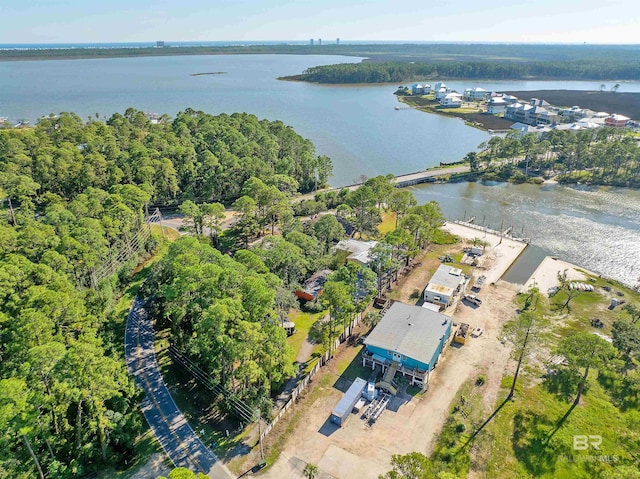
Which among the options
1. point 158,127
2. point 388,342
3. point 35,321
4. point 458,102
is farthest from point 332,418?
point 458,102

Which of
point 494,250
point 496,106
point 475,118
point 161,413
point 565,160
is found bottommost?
point 161,413

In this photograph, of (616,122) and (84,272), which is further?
(616,122)

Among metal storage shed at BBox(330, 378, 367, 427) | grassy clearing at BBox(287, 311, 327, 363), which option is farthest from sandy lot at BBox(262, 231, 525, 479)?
grassy clearing at BBox(287, 311, 327, 363)

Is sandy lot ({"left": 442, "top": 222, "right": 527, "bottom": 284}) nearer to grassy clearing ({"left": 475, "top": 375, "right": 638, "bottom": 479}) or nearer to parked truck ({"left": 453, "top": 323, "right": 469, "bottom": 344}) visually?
parked truck ({"left": 453, "top": 323, "right": 469, "bottom": 344})

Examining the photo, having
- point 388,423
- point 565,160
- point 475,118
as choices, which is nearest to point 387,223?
point 388,423

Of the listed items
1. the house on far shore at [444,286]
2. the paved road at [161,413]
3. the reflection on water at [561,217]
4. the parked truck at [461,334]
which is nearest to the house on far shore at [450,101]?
the reflection on water at [561,217]

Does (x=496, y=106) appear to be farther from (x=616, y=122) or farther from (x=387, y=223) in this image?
(x=387, y=223)

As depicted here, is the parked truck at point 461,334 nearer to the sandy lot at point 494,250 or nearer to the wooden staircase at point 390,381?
the wooden staircase at point 390,381

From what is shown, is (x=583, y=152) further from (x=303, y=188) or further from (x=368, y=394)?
(x=368, y=394)
